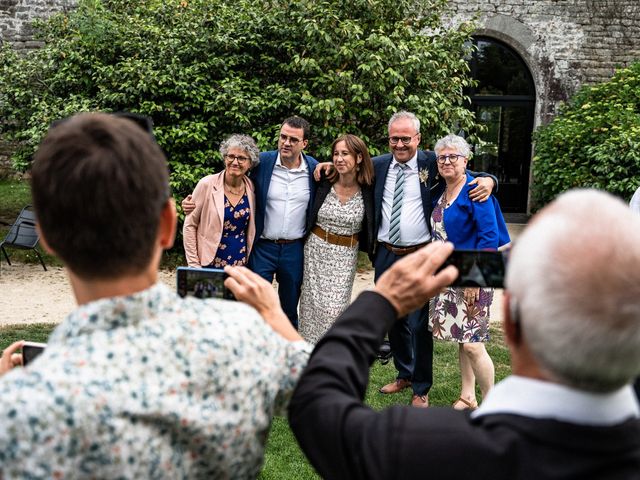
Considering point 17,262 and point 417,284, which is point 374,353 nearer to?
point 417,284

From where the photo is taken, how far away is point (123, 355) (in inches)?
45.1

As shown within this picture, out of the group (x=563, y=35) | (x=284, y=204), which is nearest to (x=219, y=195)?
(x=284, y=204)

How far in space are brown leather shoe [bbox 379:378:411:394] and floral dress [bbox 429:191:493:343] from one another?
79 centimetres

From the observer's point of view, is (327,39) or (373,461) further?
(327,39)

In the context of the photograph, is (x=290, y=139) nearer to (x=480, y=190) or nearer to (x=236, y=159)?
(x=236, y=159)

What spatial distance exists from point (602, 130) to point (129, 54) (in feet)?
24.5

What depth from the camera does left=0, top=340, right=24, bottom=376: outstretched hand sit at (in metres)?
1.55

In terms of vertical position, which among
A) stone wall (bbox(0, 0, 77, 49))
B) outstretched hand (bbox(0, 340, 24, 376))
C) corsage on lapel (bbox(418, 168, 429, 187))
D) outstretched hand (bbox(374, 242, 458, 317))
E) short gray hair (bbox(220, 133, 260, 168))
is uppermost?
stone wall (bbox(0, 0, 77, 49))

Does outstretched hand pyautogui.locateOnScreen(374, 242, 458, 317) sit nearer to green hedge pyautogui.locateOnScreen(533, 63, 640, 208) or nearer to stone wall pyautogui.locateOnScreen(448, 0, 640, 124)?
green hedge pyautogui.locateOnScreen(533, 63, 640, 208)

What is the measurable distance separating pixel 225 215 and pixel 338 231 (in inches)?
34.0

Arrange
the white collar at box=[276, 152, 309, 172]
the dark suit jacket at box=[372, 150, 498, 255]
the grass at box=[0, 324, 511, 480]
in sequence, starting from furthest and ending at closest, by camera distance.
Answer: the white collar at box=[276, 152, 309, 172]
the dark suit jacket at box=[372, 150, 498, 255]
the grass at box=[0, 324, 511, 480]

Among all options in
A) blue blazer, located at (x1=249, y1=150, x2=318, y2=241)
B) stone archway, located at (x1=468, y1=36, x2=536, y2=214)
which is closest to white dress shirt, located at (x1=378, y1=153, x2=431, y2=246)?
blue blazer, located at (x1=249, y1=150, x2=318, y2=241)

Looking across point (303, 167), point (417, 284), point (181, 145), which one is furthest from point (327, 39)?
point (417, 284)

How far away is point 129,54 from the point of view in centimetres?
985
